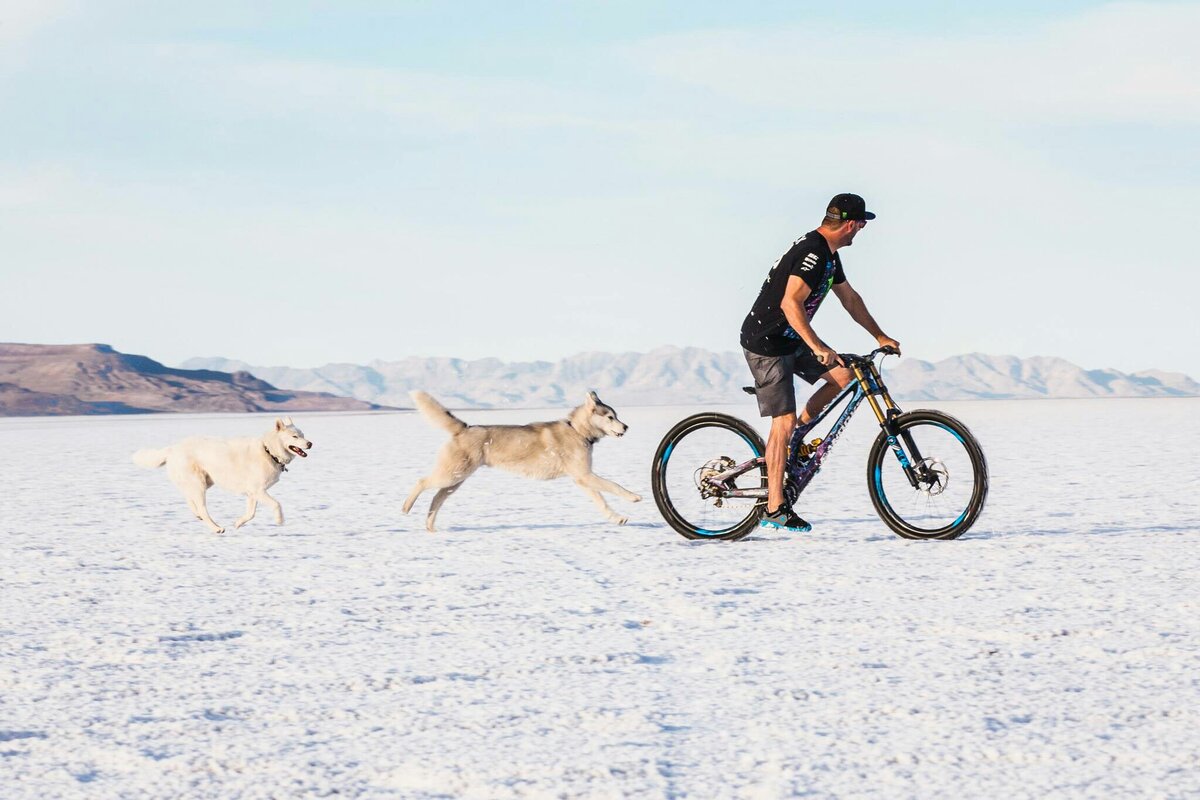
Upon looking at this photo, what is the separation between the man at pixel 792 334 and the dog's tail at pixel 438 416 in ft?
7.48

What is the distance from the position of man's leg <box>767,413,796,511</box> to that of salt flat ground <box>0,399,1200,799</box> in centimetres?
38

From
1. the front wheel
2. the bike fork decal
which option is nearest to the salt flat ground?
the front wheel

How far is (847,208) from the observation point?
24.2 feet

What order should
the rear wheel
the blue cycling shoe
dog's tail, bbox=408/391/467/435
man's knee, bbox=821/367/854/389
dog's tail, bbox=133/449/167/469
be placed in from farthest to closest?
1. dog's tail, bbox=133/449/167/469
2. dog's tail, bbox=408/391/467/435
3. the rear wheel
4. the blue cycling shoe
5. man's knee, bbox=821/367/854/389

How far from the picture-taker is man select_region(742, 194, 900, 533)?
736cm

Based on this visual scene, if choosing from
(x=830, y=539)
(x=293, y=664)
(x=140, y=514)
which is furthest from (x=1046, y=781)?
(x=140, y=514)

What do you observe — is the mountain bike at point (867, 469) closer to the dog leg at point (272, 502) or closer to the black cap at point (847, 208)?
the black cap at point (847, 208)

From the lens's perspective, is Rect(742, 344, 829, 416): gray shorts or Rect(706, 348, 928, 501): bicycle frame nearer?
Rect(742, 344, 829, 416): gray shorts

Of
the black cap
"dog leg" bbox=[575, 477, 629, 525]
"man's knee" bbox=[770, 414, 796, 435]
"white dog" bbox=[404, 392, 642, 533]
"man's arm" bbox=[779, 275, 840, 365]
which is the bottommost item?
"dog leg" bbox=[575, 477, 629, 525]

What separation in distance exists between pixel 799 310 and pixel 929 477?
1358 millimetres

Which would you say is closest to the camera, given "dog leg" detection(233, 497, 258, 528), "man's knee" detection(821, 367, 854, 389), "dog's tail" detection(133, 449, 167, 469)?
"man's knee" detection(821, 367, 854, 389)

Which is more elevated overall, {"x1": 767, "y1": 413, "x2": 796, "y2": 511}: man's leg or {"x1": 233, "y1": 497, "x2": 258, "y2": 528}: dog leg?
{"x1": 767, "y1": 413, "x2": 796, "y2": 511}: man's leg

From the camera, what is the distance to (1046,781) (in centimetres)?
310

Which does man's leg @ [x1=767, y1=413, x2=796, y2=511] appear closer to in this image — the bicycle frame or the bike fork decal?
the bicycle frame
